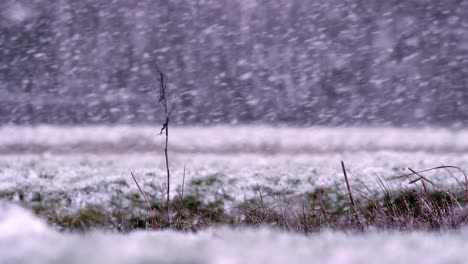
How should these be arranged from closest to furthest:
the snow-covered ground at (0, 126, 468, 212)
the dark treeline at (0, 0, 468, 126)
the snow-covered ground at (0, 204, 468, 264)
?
the snow-covered ground at (0, 204, 468, 264) < the snow-covered ground at (0, 126, 468, 212) < the dark treeline at (0, 0, 468, 126)

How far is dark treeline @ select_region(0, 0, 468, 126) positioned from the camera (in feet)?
21.3

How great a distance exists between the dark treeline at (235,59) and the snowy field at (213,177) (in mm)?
340

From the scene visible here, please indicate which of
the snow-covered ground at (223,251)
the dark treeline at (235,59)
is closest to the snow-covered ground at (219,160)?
the dark treeline at (235,59)

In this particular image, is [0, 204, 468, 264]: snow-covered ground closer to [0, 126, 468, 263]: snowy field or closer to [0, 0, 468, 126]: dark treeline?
[0, 126, 468, 263]: snowy field

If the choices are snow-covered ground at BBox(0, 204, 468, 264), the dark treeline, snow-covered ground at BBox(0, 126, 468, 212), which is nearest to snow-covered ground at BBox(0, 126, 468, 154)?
snow-covered ground at BBox(0, 126, 468, 212)

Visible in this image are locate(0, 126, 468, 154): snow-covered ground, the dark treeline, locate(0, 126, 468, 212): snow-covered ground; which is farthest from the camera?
the dark treeline

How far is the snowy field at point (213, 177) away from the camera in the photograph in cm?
53

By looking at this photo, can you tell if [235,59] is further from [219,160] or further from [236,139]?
[219,160]

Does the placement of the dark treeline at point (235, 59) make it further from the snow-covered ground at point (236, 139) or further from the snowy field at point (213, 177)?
the snowy field at point (213, 177)

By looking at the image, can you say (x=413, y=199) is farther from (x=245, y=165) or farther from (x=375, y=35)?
(x=375, y=35)

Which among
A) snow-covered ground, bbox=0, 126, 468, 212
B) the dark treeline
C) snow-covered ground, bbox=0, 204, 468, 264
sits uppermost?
the dark treeline

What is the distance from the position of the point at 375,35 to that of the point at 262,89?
1.82 m

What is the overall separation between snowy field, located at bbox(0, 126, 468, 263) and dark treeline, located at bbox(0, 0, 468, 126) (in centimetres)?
34

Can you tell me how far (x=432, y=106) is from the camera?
6496 millimetres
